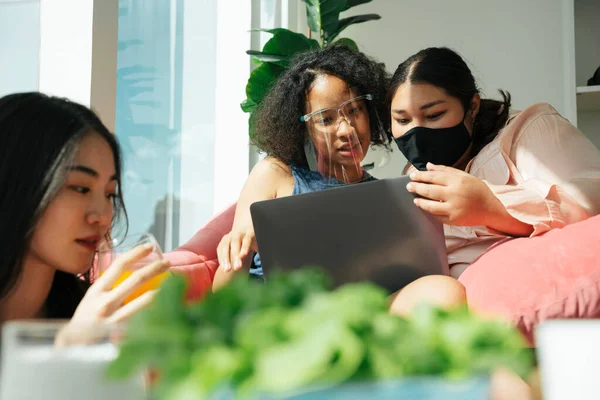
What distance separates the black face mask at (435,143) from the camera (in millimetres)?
1679

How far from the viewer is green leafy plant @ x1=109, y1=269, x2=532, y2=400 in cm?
26

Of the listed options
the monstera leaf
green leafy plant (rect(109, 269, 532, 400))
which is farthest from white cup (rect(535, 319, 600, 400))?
the monstera leaf

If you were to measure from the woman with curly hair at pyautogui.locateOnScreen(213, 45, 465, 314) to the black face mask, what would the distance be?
0.36 feet

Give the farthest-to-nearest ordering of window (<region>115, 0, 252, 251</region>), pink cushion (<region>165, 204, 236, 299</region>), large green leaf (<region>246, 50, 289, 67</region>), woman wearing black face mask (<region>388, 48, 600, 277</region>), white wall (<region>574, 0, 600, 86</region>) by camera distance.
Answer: white wall (<region>574, 0, 600, 86</region>) < large green leaf (<region>246, 50, 289, 67</region>) < window (<region>115, 0, 252, 251</region>) < pink cushion (<region>165, 204, 236, 299</region>) < woman wearing black face mask (<region>388, 48, 600, 277</region>)

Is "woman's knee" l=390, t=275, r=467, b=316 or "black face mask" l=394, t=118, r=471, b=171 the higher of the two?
"black face mask" l=394, t=118, r=471, b=171

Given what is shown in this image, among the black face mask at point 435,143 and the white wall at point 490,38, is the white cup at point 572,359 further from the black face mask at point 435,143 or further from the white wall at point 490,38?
the white wall at point 490,38

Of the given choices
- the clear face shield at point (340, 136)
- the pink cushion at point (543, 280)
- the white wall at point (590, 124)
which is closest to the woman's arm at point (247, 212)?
→ the clear face shield at point (340, 136)

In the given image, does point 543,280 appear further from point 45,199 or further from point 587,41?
point 587,41

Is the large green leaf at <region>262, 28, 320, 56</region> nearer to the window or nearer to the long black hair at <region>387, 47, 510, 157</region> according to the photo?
the window

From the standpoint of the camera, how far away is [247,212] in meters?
1.64

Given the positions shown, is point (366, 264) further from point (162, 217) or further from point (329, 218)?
point (162, 217)

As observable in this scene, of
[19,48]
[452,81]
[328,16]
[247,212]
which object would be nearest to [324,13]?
[328,16]

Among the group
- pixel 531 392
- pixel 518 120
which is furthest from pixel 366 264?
pixel 518 120

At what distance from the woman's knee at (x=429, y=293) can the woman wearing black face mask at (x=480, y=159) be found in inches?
Answer: 5.9
